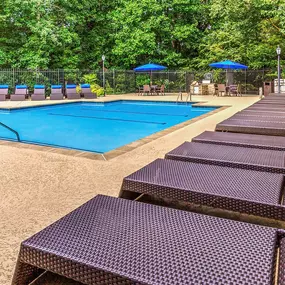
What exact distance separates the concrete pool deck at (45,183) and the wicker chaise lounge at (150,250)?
0.52m

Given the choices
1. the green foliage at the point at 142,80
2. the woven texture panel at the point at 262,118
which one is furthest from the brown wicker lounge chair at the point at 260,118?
the green foliage at the point at 142,80

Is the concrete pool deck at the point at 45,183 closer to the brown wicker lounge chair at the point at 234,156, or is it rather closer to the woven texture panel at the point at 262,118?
the brown wicker lounge chair at the point at 234,156

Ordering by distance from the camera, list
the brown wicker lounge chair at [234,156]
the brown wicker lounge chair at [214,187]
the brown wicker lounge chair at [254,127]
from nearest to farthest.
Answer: the brown wicker lounge chair at [214,187]
the brown wicker lounge chair at [234,156]
the brown wicker lounge chair at [254,127]

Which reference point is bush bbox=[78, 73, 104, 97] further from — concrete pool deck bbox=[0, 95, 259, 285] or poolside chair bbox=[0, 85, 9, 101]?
concrete pool deck bbox=[0, 95, 259, 285]

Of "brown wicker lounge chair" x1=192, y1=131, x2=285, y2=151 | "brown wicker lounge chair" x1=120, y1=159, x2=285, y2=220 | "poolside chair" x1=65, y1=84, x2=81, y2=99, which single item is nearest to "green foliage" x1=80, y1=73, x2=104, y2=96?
"poolside chair" x1=65, y1=84, x2=81, y2=99

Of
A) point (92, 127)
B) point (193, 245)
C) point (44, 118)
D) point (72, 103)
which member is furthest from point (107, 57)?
point (193, 245)

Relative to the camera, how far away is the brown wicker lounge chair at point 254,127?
14.9ft

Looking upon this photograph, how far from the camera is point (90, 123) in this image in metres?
10.4

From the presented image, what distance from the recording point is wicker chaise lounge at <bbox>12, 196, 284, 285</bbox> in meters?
1.41

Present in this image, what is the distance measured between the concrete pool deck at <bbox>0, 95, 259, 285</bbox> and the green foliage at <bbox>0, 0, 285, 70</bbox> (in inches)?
568

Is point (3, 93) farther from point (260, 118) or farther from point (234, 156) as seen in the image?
point (234, 156)

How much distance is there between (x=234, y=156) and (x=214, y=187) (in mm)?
877

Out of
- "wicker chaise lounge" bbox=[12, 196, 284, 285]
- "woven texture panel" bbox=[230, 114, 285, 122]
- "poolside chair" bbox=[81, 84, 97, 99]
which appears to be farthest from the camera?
"poolside chair" bbox=[81, 84, 97, 99]

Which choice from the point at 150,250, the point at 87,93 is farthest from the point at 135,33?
Result: the point at 150,250
